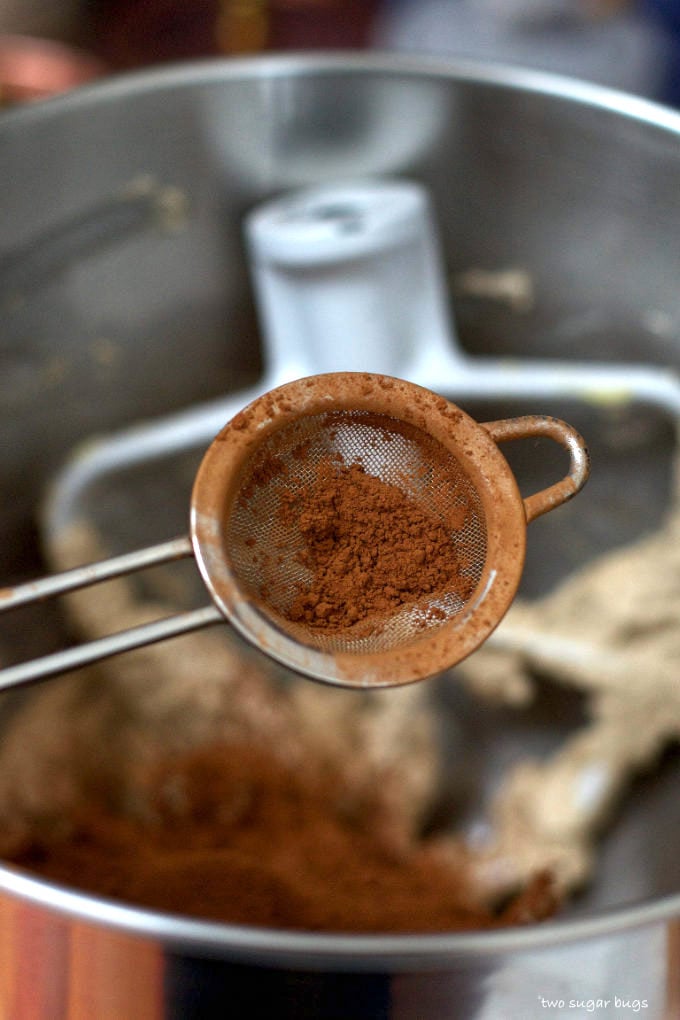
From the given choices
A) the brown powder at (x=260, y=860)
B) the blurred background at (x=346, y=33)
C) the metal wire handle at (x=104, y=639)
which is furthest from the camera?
the blurred background at (x=346, y=33)

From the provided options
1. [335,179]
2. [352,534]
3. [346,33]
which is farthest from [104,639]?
[346,33]

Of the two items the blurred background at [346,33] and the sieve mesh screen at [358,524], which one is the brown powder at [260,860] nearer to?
the sieve mesh screen at [358,524]

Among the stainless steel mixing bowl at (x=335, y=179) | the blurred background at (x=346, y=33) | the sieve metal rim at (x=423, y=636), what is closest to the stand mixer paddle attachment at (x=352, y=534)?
the sieve metal rim at (x=423, y=636)

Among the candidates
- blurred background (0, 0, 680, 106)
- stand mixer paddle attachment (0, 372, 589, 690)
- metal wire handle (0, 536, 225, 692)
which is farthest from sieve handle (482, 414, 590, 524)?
blurred background (0, 0, 680, 106)

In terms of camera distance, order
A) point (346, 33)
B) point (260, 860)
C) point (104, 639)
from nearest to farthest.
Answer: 1. point (104, 639)
2. point (260, 860)
3. point (346, 33)

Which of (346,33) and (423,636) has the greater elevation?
(346,33)

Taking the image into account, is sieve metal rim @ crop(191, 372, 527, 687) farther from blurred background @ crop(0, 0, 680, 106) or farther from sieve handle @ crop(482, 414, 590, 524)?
blurred background @ crop(0, 0, 680, 106)

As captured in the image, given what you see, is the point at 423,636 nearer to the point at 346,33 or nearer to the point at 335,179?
the point at 335,179
